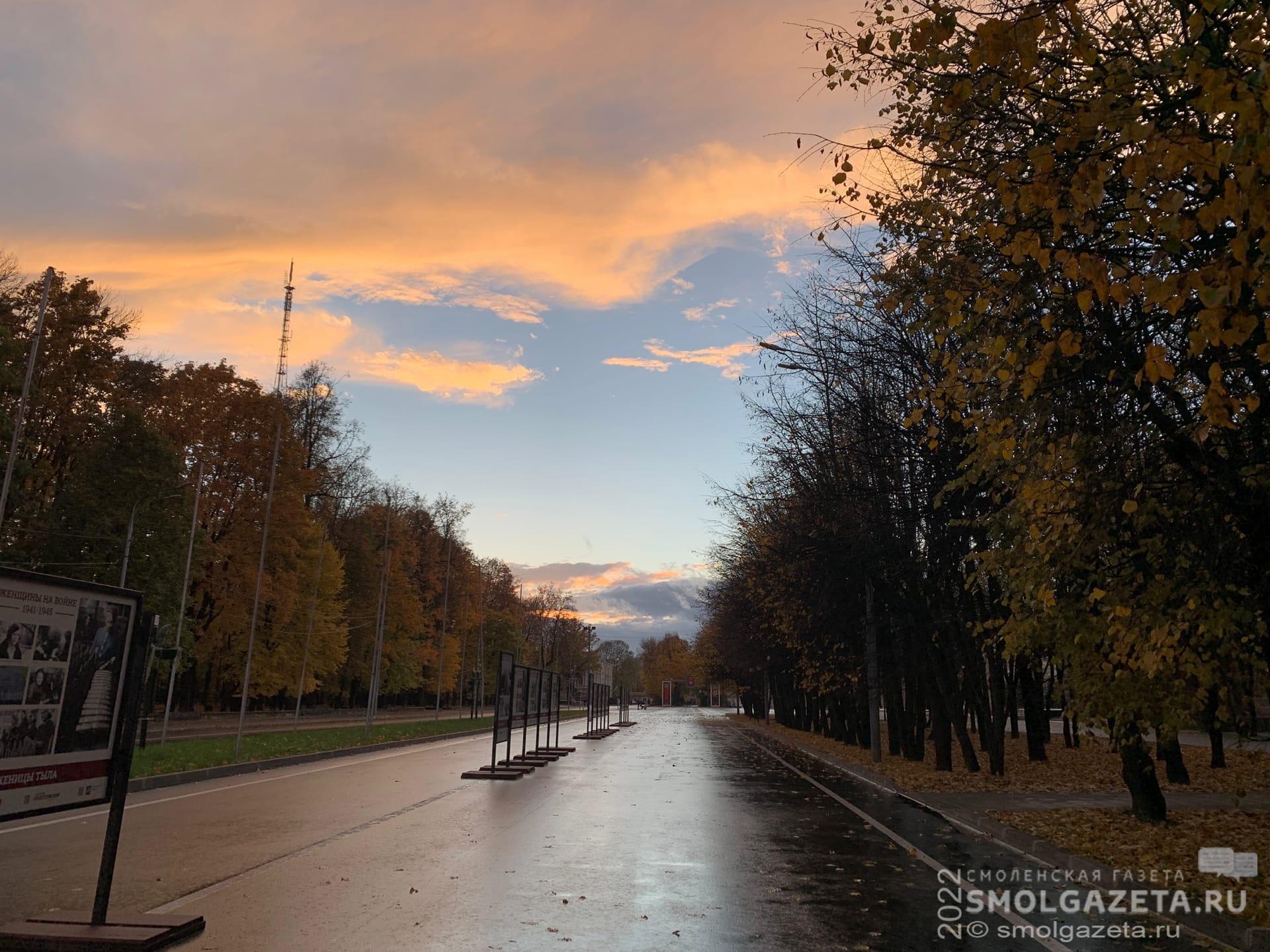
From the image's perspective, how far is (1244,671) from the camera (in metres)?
11.6

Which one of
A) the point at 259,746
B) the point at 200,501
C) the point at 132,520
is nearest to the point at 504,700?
the point at 259,746

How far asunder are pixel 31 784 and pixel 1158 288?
734 centimetres

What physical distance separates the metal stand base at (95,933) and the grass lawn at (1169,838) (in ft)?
26.1

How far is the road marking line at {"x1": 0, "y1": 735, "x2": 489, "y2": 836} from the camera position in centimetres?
1183

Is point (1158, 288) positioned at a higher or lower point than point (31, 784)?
higher

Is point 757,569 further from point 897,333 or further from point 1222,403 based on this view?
point 1222,403

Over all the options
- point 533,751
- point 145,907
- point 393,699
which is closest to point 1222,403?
point 145,907

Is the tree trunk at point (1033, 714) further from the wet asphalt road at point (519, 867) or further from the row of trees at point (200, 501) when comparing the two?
the row of trees at point (200, 501)

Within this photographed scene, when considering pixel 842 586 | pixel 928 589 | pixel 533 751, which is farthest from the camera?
pixel 533 751

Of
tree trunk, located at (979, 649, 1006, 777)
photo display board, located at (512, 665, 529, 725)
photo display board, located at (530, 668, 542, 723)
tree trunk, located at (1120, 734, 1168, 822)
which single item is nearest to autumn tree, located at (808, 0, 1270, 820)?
tree trunk, located at (1120, 734, 1168, 822)

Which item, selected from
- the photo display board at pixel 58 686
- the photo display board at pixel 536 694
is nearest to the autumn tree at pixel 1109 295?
the photo display board at pixel 58 686

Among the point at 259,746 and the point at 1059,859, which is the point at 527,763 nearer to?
the point at 259,746

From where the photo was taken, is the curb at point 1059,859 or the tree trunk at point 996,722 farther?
the tree trunk at point 996,722

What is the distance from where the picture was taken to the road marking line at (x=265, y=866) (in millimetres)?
7641
